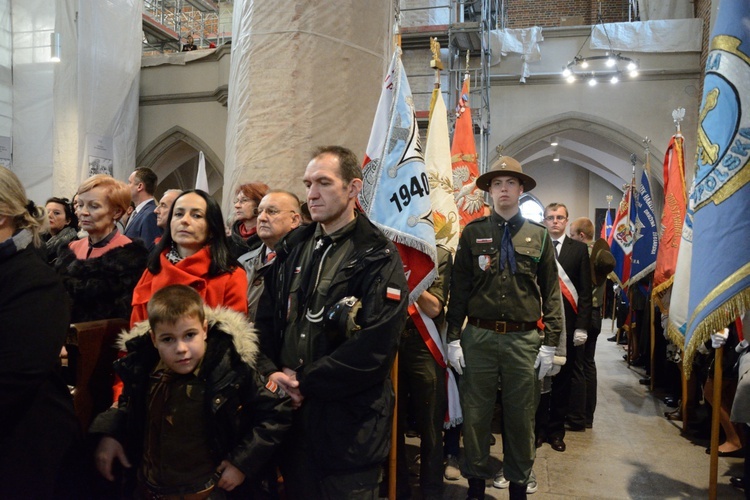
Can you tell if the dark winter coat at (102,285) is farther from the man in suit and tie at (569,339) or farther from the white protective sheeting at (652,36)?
the white protective sheeting at (652,36)

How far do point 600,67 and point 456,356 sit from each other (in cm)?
1068

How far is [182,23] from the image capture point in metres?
16.7

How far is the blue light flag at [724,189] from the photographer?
2.61 metres

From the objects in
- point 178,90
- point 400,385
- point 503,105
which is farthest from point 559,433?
point 178,90

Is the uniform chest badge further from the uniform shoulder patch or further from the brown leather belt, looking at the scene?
the uniform shoulder patch

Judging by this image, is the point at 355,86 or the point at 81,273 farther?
the point at 355,86

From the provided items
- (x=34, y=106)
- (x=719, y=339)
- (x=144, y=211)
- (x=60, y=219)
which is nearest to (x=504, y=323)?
(x=719, y=339)

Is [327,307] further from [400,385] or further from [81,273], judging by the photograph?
[400,385]

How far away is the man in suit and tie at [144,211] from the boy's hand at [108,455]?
2155mm

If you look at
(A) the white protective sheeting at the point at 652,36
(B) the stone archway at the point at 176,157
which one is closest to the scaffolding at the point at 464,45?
(A) the white protective sheeting at the point at 652,36

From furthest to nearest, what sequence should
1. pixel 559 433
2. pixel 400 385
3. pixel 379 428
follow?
1. pixel 559 433
2. pixel 400 385
3. pixel 379 428

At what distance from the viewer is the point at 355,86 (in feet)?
11.9

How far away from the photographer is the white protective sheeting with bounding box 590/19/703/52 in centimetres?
1133

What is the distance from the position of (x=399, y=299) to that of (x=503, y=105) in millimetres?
11125
